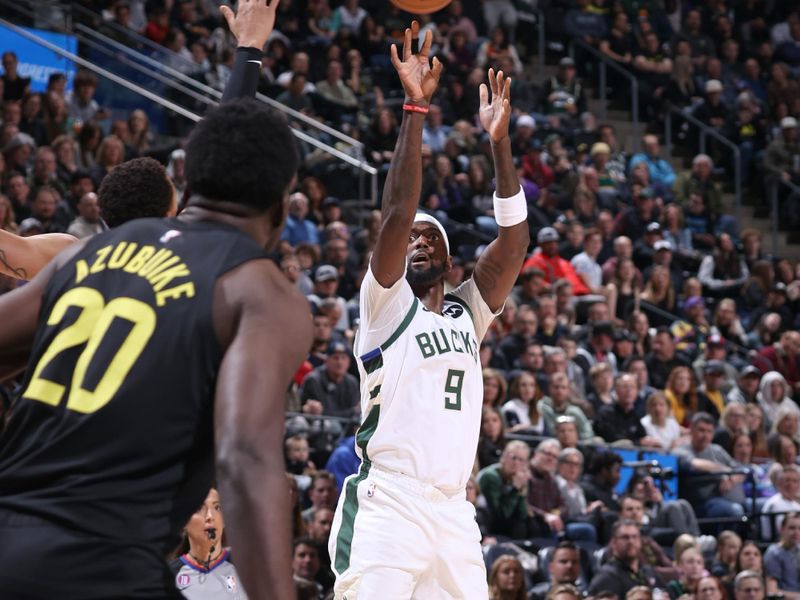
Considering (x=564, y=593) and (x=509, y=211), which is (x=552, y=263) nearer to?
(x=564, y=593)

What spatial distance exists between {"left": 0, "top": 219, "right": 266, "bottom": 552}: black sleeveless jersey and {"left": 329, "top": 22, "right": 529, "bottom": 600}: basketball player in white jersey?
2.49m

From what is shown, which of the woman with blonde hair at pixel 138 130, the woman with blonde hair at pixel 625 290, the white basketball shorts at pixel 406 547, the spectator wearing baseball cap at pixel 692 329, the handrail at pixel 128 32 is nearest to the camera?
the white basketball shorts at pixel 406 547

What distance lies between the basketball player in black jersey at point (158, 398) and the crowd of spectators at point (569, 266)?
6500mm

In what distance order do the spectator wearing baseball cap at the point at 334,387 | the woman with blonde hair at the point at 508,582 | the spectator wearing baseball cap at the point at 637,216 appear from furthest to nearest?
the spectator wearing baseball cap at the point at 637,216 → the spectator wearing baseball cap at the point at 334,387 → the woman with blonde hair at the point at 508,582

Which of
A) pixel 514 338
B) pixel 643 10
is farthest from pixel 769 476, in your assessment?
pixel 643 10

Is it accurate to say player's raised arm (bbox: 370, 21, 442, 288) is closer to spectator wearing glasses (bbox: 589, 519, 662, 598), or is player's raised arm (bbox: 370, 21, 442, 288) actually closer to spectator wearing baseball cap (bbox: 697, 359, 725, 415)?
spectator wearing glasses (bbox: 589, 519, 662, 598)

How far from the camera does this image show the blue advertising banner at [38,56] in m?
14.3

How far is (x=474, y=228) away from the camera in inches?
667

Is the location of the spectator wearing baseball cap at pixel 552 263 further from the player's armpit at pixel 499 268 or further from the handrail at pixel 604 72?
the player's armpit at pixel 499 268

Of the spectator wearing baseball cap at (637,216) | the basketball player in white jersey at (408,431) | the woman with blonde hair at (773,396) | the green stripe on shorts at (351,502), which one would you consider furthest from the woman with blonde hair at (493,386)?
the green stripe on shorts at (351,502)

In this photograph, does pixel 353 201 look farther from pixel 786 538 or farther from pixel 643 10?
pixel 643 10

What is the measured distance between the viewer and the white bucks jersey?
5289 mm

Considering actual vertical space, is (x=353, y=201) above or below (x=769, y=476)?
above

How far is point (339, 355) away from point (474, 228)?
5476 mm
